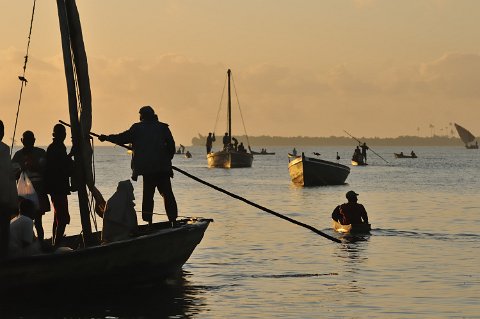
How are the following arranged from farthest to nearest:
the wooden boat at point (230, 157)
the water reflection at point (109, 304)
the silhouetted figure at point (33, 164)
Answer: the wooden boat at point (230, 157) → the silhouetted figure at point (33, 164) → the water reflection at point (109, 304)

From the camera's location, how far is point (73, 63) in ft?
66.7

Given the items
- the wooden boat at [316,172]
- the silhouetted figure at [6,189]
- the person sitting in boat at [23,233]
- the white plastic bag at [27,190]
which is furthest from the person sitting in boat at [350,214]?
the wooden boat at [316,172]

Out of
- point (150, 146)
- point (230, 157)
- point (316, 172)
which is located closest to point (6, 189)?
point (150, 146)

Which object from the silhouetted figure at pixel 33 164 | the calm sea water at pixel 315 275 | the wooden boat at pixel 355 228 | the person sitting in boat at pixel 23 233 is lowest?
the calm sea water at pixel 315 275

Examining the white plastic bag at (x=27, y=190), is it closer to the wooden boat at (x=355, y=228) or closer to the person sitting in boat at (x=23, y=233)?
the person sitting in boat at (x=23, y=233)

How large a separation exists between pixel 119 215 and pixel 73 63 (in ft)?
8.42

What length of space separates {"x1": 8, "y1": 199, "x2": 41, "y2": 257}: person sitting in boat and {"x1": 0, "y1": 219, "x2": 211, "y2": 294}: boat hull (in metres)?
0.32

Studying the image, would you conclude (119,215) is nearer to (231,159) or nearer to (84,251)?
(84,251)

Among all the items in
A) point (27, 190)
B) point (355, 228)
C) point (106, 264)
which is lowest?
point (355, 228)

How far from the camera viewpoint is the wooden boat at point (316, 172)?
2857 inches

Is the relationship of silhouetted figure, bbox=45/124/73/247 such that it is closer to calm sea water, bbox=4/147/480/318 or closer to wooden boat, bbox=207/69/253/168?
calm sea water, bbox=4/147/480/318

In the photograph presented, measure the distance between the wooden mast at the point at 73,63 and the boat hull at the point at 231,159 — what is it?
9615 cm

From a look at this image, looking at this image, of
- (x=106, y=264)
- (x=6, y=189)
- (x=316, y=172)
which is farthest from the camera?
(x=316, y=172)

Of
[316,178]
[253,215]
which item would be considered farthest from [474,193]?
[253,215]
